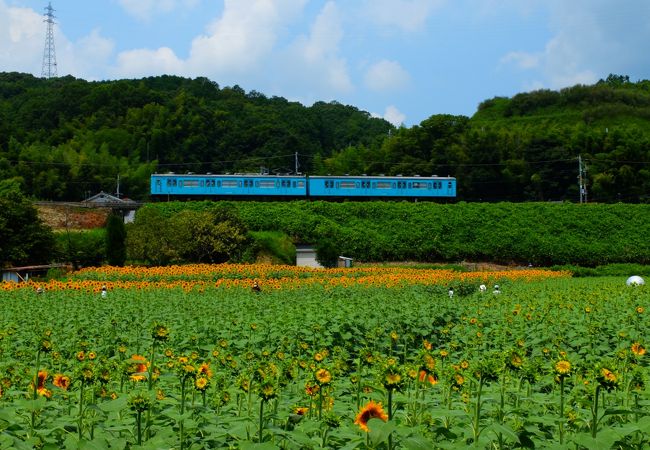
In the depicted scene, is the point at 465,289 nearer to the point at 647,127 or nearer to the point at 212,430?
the point at 212,430

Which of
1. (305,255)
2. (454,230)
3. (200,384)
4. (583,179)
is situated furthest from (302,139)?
(200,384)

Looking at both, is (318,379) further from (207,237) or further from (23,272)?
(207,237)

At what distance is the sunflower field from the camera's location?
3.28 meters

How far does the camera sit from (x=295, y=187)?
141ft

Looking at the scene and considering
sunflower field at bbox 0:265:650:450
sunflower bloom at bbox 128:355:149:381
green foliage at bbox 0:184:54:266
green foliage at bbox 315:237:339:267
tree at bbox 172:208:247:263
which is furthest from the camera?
green foliage at bbox 315:237:339:267

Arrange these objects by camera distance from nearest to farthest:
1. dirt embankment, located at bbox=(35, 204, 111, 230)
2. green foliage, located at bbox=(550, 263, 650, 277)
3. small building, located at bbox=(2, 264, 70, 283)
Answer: small building, located at bbox=(2, 264, 70, 283)
green foliage, located at bbox=(550, 263, 650, 277)
dirt embankment, located at bbox=(35, 204, 111, 230)

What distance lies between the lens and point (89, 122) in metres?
73.4

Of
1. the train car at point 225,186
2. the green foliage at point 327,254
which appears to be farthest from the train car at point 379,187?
the green foliage at point 327,254

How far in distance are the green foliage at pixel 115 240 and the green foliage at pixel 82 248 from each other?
137cm

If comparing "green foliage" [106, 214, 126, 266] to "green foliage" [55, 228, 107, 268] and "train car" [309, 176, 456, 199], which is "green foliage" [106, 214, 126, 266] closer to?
"green foliage" [55, 228, 107, 268]

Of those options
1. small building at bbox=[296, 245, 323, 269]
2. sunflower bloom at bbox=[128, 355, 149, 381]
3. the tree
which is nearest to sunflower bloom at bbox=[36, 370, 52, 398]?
sunflower bloom at bbox=[128, 355, 149, 381]

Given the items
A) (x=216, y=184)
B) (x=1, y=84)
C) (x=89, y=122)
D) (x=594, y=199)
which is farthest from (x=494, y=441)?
(x=1, y=84)

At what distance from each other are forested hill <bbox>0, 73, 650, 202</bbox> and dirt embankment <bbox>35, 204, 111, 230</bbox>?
17.1 metres

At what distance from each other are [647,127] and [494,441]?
79284mm
